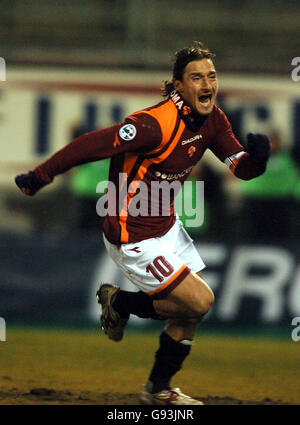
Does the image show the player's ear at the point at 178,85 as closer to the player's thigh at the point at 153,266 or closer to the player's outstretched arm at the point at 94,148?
the player's outstretched arm at the point at 94,148

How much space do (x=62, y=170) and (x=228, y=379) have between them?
2.38m

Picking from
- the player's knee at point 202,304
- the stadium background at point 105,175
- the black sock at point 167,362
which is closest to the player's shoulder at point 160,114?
the player's knee at point 202,304

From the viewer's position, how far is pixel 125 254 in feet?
14.9

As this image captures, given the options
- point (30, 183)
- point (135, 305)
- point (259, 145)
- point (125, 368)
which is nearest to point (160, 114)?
point (259, 145)

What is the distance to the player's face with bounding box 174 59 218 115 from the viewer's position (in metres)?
4.41

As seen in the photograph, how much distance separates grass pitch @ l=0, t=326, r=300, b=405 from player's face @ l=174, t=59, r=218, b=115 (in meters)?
1.89

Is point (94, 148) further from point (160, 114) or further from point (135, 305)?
point (135, 305)

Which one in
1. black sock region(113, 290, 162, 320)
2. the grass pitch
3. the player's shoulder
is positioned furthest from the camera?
the grass pitch

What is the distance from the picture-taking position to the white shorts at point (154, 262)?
4.40 m

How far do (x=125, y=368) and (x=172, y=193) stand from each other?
206 centimetres

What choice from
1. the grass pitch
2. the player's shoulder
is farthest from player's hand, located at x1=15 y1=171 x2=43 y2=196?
the grass pitch

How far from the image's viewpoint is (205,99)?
175 inches

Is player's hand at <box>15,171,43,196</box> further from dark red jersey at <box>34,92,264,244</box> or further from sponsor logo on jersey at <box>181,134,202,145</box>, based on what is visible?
sponsor logo on jersey at <box>181,134,202,145</box>
